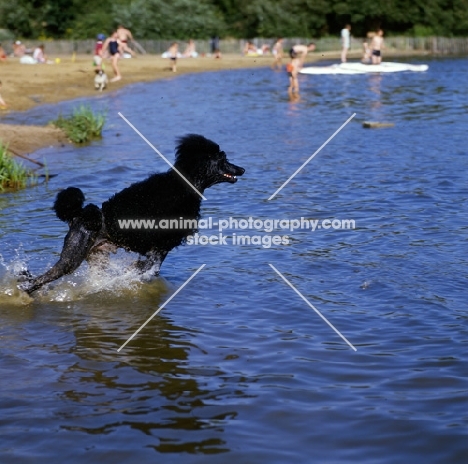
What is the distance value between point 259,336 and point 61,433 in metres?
2.31

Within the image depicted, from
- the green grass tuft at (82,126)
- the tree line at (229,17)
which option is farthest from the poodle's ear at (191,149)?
the tree line at (229,17)

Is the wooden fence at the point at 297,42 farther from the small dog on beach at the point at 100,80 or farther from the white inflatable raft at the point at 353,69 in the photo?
the small dog on beach at the point at 100,80

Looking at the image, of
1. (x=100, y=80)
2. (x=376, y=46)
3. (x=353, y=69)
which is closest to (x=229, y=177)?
(x=100, y=80)

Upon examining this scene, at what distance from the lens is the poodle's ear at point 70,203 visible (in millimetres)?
7750

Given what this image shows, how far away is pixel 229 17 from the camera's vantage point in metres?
67.3

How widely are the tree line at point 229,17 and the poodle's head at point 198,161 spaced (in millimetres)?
50978

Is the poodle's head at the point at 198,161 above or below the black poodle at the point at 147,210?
above

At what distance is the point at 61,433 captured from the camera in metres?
5.45

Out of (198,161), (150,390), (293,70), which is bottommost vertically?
(150,390)

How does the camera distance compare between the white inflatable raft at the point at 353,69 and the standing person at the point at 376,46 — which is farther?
the standing person at the point at 376,46

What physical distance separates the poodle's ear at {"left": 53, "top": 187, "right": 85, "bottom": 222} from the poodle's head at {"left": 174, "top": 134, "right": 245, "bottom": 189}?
0.94 m

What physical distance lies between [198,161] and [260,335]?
175 centimetres

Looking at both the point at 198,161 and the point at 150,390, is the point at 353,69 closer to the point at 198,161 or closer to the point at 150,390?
the point at 198,161

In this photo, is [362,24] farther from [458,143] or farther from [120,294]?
[120,294]
